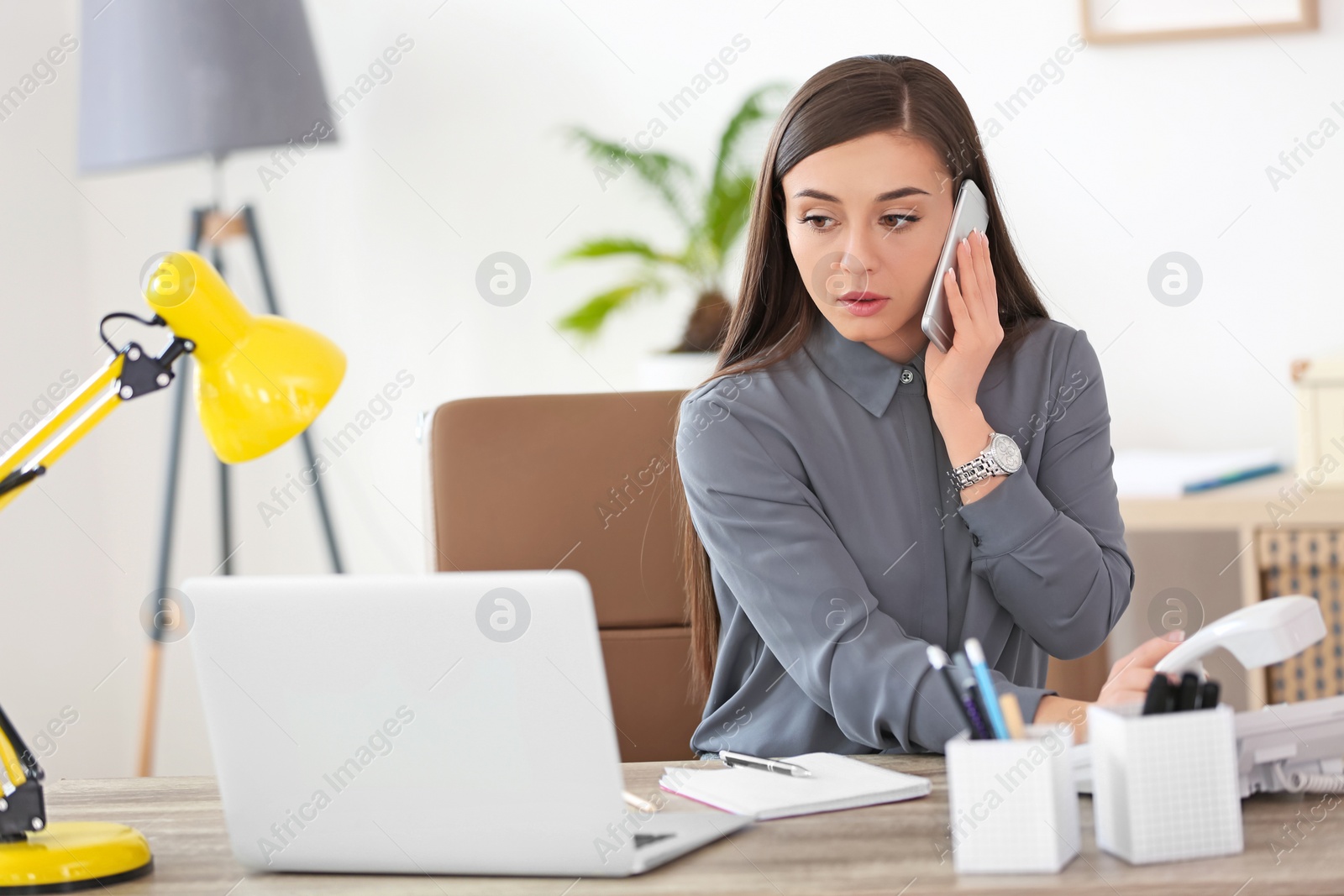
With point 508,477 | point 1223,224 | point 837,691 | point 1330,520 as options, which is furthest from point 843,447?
point 1223,224

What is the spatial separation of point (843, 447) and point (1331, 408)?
4.04ft

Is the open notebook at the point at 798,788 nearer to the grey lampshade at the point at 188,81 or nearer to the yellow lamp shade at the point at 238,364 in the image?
the yellow lamp shade at the point at 238,364

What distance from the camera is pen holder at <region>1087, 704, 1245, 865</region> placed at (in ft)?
2.60

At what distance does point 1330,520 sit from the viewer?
216cm

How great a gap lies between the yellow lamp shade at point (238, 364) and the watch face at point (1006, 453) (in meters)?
0.68

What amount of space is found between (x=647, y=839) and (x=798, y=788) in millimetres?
159

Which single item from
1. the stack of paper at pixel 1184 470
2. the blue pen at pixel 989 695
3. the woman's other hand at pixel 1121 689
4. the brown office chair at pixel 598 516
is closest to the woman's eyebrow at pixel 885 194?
the brown office chair at pixel 598 516

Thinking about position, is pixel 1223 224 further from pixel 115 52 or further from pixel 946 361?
pixel 115 52

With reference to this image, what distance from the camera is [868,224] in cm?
134

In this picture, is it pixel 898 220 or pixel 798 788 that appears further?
pixel 898 220

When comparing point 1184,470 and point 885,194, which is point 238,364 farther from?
point 1184,470

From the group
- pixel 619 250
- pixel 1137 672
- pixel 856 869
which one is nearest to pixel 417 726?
pixel 856 869

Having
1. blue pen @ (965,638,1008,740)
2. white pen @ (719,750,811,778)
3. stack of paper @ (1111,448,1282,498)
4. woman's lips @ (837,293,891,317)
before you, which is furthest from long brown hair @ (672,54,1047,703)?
stack of paper @ (1111,448,1282,498)

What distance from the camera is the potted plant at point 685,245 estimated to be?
2645 millimetres
